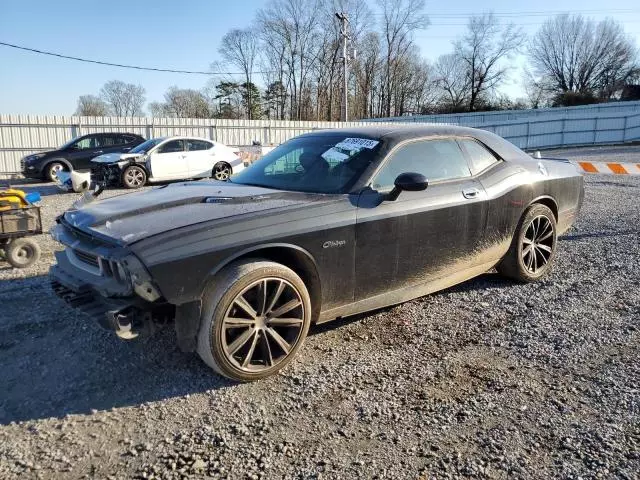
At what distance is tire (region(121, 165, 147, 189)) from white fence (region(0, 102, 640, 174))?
27.8 ft

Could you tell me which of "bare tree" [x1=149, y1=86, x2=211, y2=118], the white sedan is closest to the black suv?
the white sedan

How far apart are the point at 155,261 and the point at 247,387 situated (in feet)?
3.22

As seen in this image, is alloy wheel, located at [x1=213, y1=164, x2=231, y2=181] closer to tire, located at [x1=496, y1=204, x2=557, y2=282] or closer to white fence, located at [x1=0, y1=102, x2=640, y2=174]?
white fence, located at [x1=0, y1=102, x2=640, y2=174]

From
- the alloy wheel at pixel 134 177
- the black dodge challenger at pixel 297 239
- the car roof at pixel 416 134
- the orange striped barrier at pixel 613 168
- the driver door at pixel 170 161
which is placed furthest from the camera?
the driver door at pixel 170 161

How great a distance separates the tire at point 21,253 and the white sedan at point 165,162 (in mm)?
7566

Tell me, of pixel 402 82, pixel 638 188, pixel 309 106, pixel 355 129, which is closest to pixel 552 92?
pixel 402 82

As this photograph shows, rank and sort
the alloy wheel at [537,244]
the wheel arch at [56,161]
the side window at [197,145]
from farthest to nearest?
1. the wheel arch at [56,161]
2. the side window at [197,145]
3. the alloy wheel at [537,244]

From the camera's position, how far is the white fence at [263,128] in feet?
62.8

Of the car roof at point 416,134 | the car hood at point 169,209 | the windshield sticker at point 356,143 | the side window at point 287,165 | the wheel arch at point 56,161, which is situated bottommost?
the wheel arch at point 56,161

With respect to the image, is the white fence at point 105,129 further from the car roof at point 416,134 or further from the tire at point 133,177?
the car roof at point 416,134

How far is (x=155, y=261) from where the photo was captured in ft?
8.70

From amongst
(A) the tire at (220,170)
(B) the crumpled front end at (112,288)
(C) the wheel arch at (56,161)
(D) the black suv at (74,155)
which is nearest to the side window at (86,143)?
(D) the black suv at (74,155)

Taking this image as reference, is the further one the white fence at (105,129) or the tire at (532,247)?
the white fence at (105,129)

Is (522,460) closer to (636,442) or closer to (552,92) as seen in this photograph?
(636,442)
